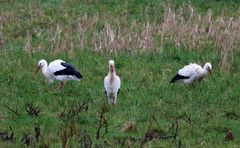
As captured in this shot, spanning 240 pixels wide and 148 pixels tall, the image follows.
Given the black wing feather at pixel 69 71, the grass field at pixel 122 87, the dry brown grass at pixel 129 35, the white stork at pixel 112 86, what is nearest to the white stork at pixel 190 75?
the grass field at pixel 122 87

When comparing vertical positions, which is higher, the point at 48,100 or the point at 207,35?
the point at 207,35

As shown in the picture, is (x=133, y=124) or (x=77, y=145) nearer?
(x=77, y=145)

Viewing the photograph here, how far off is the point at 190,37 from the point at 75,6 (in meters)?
5.96

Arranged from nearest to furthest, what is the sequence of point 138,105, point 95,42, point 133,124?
point 133,124, point 138,105, point 95,42

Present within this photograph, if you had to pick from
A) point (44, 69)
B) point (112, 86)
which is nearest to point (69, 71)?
point (44, 69)

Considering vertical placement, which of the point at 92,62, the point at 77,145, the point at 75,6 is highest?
the point at 75,6

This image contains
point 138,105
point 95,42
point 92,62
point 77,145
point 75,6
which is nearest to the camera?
point 77,145

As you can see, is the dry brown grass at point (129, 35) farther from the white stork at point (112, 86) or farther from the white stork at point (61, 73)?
the white stork at point (112, 86)

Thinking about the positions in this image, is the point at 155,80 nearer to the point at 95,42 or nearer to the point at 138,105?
the point at 138,105

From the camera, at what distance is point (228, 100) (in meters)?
9.44

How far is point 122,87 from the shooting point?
9.96 m

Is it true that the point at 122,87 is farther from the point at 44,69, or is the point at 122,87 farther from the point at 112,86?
the point at 44,69

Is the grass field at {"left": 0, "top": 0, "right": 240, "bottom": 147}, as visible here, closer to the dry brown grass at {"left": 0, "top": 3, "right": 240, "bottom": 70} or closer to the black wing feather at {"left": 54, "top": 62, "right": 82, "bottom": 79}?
the dry brown grass at {"left": 0, "top": 3, "right": 240, "bottom": 70}

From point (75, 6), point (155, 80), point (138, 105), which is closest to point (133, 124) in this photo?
point (138, 105)
